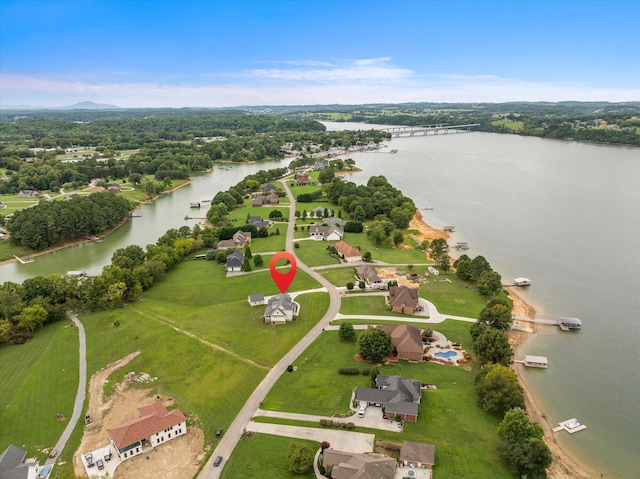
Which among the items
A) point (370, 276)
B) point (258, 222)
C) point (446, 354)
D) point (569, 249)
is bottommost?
point (446, 354)

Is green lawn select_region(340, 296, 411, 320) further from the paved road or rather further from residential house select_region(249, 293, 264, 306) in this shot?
the paved road

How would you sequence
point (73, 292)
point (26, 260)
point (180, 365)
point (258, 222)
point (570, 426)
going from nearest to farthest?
1. point (570, 426)
2. point (180, 365)
3. point (73, 292)
4. point (26, 260)
5. point (258, 222)

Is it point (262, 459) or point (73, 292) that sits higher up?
point (73, 292)

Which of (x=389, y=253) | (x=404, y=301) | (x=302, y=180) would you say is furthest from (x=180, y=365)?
(x=302, y=180)

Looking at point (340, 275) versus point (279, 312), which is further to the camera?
point (340, 275)

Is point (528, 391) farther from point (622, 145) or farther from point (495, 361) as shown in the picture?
point (622, 145)

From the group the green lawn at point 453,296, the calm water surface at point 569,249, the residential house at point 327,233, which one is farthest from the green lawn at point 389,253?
the calm water surface at point 569,249

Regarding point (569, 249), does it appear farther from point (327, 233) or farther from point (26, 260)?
point (26, 260)
